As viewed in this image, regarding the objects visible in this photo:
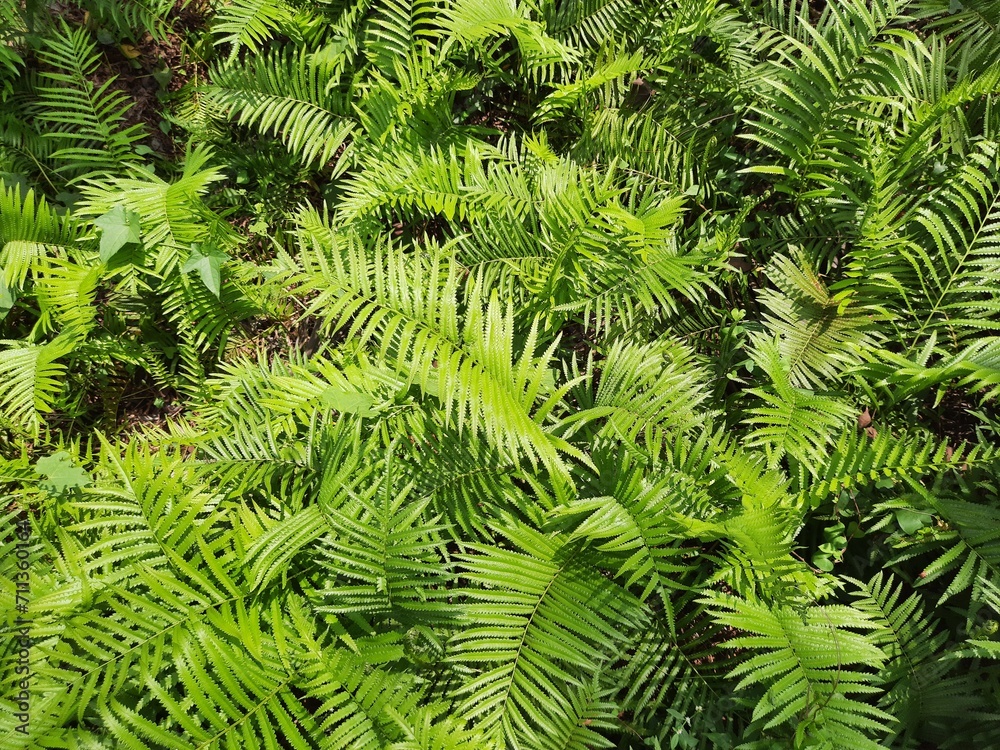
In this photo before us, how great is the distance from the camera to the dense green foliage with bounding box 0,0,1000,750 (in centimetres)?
173

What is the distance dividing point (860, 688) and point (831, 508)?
668 millimetres

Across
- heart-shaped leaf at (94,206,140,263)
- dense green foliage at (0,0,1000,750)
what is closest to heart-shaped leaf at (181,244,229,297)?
dense green foliage at (0,0,1000,750)

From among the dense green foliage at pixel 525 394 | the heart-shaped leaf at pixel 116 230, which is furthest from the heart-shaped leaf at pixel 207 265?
the heart-shaped leaf at pixel 116 230

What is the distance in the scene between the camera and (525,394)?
173cm

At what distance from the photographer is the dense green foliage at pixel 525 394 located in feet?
5.69

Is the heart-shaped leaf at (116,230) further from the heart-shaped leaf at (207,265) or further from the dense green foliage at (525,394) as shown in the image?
the heart-shaped leaf at (207,265)

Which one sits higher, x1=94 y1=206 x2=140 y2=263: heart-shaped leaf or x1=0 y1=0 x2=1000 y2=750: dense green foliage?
x1=94 y1=206 x2=140 y2=263: heart-shaped leaf

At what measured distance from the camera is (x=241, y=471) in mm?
2123

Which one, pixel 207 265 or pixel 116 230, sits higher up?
pixel 116 230

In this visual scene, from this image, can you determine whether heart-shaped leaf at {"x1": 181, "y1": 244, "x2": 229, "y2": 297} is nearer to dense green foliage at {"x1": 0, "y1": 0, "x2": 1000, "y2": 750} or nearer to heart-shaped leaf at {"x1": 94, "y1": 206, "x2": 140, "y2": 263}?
dense green foliage at {"x1": 0, "y1": 0, "x2": 1000, "y2": 750}

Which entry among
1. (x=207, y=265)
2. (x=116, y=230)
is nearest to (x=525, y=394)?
(x=207, y=265)

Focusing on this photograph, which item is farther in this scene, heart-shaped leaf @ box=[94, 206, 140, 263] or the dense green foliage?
heart-shaped leaf @ box=[94, 206, 140, 263]

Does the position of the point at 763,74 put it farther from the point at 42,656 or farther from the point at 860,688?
the point at 42,656

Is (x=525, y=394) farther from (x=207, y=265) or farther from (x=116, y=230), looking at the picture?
(x=116, y=230)
